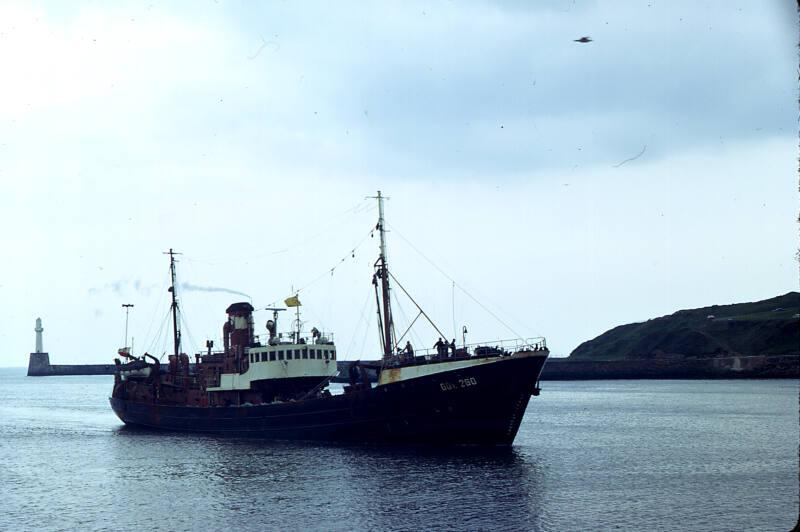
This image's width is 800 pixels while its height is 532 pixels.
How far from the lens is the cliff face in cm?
14338

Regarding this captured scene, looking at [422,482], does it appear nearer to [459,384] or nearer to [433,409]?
[459,384]

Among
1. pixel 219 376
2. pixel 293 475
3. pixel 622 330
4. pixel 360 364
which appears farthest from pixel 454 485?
pixel 622 330

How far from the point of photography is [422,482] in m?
40.0

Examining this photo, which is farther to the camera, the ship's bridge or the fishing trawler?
the ship's bridge

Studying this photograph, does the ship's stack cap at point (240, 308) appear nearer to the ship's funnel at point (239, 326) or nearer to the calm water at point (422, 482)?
the ship's funnel at point (239, 326)

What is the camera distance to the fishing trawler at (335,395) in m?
49.8

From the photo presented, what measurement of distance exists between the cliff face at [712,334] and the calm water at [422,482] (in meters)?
80.7

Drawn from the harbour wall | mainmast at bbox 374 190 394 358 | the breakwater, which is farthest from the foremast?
the breakwater

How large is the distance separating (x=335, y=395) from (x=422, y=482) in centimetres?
1474

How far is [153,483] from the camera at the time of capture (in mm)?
44062

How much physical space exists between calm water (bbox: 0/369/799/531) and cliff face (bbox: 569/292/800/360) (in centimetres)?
8070

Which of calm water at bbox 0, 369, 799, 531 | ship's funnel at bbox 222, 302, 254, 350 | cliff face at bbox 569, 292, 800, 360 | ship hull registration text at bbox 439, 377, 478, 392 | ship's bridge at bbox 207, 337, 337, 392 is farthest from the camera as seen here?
cliff face at bbox 569, 292, 800, 360

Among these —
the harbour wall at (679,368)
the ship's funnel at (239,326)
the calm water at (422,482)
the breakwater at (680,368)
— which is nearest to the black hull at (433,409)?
the calm water at (422,482)

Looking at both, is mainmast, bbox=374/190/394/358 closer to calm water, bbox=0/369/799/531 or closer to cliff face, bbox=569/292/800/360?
calm water, bbox=0/369/799/531
